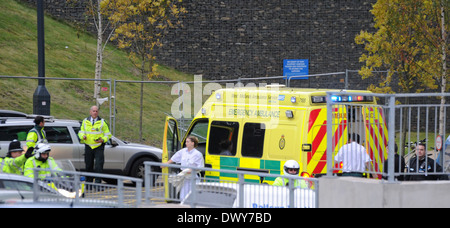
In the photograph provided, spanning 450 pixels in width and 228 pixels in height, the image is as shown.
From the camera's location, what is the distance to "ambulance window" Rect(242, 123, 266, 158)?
484 inches

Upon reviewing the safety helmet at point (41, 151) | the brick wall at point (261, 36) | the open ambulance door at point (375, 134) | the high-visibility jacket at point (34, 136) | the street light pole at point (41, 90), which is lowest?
the safety helmet at point (41, 151)

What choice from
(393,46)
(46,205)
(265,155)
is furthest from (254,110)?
(393,46)

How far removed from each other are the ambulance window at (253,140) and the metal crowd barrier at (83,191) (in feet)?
10.6

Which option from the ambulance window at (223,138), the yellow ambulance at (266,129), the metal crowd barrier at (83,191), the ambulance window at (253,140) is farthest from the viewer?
the ambulance window at (223,138)

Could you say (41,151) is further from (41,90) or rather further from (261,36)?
(261,36)

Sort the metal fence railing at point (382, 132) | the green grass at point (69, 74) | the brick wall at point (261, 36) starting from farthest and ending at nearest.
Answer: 1. the brick wall at point (261, 36)
2. the green grass at point (69, 74)
3. the metal fence railing at point (382, 132)

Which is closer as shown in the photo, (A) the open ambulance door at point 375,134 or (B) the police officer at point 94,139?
(A) the open ambulance door at point 375,134

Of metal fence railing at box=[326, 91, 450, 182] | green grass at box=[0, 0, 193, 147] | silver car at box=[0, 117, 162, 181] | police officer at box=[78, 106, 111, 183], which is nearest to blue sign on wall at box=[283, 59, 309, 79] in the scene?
green grass at box=[0, 0, 193, 147]

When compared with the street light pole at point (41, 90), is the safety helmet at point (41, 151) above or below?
below

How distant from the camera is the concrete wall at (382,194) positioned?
328 inches

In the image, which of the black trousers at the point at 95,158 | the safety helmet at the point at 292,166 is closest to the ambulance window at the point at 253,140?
the safety helmet at the point at 292,166

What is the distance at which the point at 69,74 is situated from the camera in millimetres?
27344

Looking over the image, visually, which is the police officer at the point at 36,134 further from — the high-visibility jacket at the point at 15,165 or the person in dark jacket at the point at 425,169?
the person in dark jacket at the point at 425,169

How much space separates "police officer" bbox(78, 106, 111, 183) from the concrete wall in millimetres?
6943
